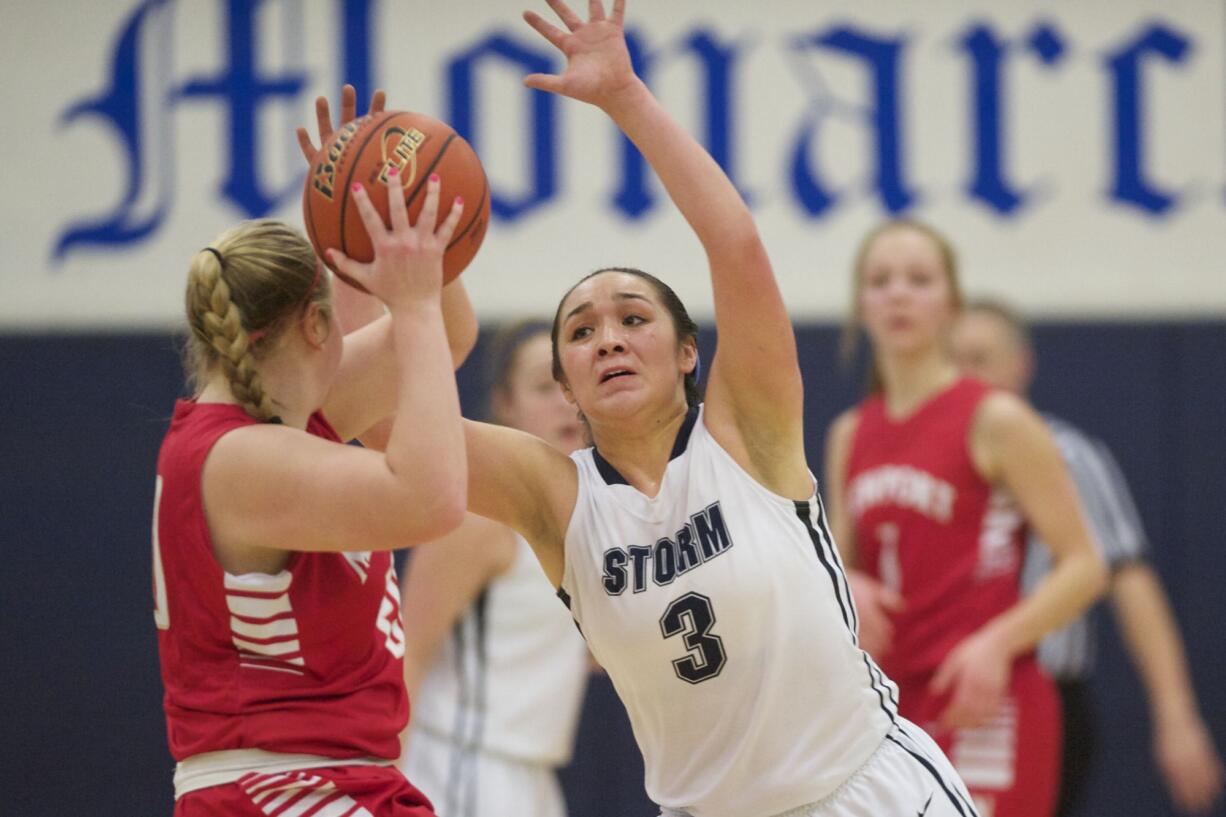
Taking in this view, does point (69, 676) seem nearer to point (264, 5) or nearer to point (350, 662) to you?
point (264, 5)

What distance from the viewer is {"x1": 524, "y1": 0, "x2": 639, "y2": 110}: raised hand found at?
2.89 m

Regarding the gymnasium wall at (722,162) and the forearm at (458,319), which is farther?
the gymnasium wall at (722,162)

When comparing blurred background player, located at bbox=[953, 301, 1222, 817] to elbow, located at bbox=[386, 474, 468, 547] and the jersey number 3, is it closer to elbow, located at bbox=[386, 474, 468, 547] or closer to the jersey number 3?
the jersey number 3

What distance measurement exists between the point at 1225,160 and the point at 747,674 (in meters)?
5.04

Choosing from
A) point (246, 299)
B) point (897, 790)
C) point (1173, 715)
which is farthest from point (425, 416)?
point (1173, 715)

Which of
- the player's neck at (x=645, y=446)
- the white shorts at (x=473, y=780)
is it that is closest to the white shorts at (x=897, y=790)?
the player's neck at (x=645, y=446)

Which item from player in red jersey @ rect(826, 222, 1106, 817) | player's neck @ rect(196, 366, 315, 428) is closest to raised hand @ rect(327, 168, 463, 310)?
player's neck @ rect(196, 366, 315, 428)

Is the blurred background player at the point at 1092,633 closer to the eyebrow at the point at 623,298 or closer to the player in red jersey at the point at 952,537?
the player in red jersey at the point at 952,537

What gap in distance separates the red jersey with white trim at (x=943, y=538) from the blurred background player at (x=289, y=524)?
2562 millimetres

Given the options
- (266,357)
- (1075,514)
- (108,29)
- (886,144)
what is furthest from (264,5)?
(266,357)

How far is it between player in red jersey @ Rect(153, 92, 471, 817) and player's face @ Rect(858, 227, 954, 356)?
2749 mm

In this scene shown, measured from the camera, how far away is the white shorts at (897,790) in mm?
3012

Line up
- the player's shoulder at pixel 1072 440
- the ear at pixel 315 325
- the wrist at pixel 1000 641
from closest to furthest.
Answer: the ear at pixel 315 325 < the wrist at pixel 1000 641 < the player's shoulder at pixel 1072 440

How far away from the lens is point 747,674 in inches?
116
